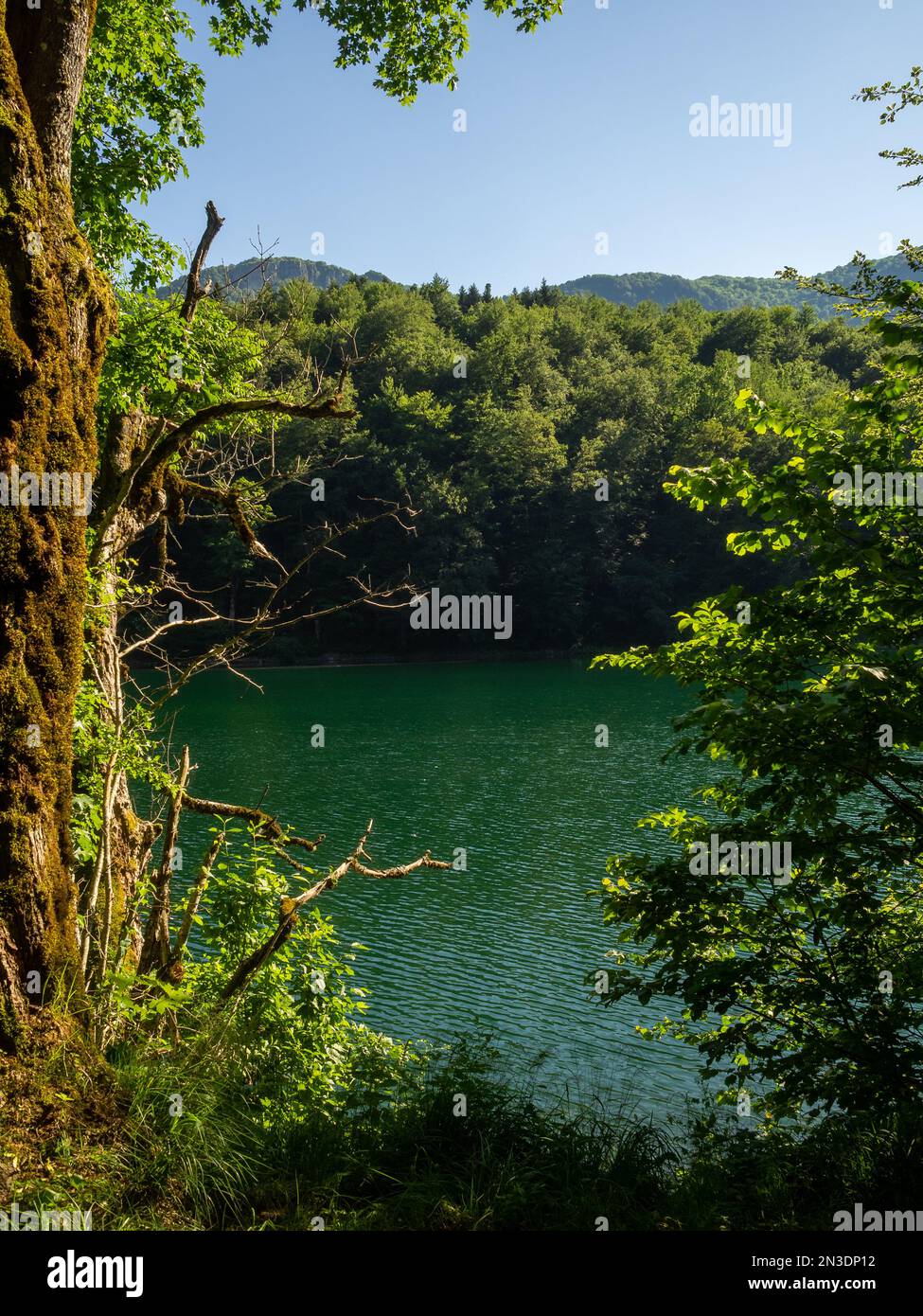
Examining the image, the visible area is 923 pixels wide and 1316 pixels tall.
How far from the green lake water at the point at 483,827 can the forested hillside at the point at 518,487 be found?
13.3 metres

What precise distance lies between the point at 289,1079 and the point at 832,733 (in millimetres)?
3243

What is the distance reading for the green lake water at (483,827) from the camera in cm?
1009

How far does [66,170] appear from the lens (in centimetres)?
403

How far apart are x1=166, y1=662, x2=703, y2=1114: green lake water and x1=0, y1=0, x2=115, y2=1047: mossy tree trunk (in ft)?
8.15

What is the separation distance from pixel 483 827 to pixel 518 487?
130 feet

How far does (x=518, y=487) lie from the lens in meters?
56.1

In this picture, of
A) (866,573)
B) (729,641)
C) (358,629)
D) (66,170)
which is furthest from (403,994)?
(358,629)

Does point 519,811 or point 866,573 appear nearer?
point 866,573
